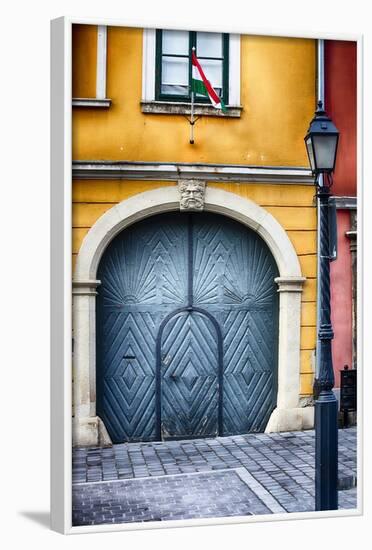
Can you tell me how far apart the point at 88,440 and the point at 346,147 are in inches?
106

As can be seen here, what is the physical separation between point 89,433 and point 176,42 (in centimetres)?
266

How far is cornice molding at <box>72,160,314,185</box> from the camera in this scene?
4.68 metres

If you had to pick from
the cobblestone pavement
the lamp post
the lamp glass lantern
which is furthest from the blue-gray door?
the lamp glass lantern

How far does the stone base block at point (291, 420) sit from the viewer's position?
497 cm

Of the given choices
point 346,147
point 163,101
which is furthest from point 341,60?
point 163,101

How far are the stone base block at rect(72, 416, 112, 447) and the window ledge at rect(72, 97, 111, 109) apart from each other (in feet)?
6.67

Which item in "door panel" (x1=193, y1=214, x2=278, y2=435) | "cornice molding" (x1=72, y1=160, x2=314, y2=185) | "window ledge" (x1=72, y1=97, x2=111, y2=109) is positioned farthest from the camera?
"door panel" (x1=193, y1=214, x2=278, y2=435)

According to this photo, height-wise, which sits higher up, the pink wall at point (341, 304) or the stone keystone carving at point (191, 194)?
the stone keystone carving at point (191, 194)

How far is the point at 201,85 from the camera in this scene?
481cm

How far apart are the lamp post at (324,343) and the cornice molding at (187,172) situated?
0.19m

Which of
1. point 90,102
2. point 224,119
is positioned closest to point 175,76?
point 224,119

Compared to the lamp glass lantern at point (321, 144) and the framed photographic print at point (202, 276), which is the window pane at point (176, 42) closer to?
the framed photographic print at point (202, 276)

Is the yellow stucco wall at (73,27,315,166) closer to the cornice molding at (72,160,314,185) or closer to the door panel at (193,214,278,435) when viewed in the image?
the cornice molding at (72,160,314,185)

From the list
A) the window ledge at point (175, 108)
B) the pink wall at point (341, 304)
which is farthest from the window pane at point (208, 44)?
the pink wall at point (341, 304)
